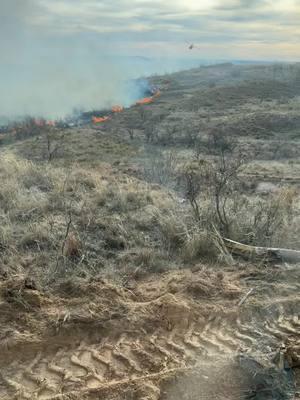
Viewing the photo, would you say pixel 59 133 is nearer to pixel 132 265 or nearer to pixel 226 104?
pixel 226 104

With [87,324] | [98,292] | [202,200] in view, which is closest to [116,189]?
[202,200]

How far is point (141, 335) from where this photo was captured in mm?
4945

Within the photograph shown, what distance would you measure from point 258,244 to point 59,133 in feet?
52.8

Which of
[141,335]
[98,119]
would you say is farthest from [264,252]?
[98,119]

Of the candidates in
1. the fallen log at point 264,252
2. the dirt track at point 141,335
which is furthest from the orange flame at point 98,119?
the dirt track at point 141,335

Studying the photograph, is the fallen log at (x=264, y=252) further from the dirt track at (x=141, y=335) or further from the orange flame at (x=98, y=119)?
the orange flame at (x=98, y=119)

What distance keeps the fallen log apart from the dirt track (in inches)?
22.3

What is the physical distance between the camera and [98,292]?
5637 mm

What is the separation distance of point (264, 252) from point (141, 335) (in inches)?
101

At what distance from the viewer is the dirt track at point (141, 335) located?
4.29 m

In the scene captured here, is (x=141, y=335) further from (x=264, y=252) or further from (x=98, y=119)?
(x=98, y=119)

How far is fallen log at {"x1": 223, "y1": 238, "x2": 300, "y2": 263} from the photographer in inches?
265

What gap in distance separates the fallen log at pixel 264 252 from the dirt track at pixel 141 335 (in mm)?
565

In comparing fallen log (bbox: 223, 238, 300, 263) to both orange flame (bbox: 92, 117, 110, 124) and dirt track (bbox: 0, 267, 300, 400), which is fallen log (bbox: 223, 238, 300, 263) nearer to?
dirt track (bbox: 0, 267, 300, 400)
